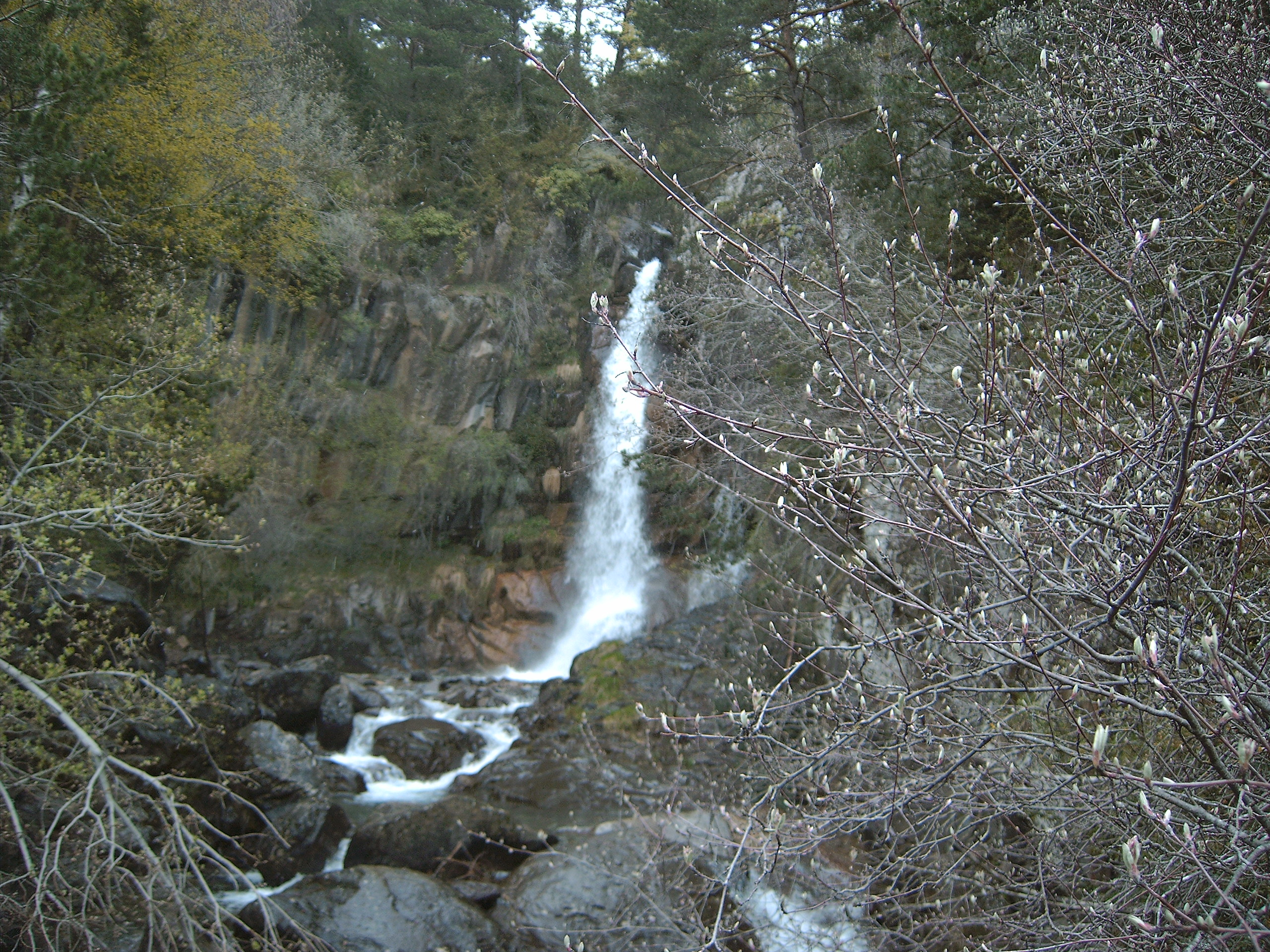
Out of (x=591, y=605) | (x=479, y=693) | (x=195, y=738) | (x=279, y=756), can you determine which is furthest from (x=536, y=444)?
(x=195, y=738)

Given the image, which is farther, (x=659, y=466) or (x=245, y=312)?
(x=245, y=312)

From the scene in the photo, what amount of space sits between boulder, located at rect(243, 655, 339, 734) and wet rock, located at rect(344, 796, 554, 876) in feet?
12.3

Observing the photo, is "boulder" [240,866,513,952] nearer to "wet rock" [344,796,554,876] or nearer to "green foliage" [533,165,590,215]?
"wet rock" [344,796,554,876]

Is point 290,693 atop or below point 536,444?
below

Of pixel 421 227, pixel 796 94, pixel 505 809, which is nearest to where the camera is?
pixel 505 809

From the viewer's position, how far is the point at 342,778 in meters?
9.72

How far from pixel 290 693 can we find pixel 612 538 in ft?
22.9

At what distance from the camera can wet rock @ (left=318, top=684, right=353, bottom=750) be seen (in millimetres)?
10805

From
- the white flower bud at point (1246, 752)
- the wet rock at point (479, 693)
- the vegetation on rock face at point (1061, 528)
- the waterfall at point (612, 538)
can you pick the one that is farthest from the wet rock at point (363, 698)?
the white flower bud at point (1246, 752)

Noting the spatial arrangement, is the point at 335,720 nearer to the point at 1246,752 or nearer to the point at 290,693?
the point at 290,693

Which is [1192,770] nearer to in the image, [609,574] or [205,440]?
[205,440]

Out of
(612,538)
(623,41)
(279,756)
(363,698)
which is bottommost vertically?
(363,698)

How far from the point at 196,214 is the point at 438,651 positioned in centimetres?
821

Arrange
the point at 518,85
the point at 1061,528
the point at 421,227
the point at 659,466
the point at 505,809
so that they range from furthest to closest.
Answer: the point at 518,85 → the point at 421,227 → the point at 659,466 → the point at 505,809 → the point at 1061,528
